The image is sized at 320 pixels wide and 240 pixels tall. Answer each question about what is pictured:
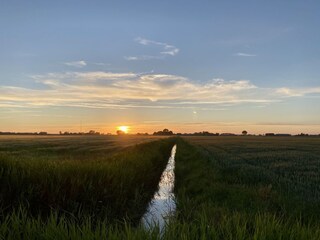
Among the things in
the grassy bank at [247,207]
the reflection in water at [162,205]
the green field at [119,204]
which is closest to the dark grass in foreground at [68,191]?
the green field at [119,204]

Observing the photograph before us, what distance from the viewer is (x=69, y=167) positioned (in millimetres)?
12195

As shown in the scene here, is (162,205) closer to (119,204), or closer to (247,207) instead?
(119,204)

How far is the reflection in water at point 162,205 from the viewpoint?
11.1 meters

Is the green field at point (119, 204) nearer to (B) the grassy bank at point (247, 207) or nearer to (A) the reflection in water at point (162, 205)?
(B) the grassy bank at point (247, 207)

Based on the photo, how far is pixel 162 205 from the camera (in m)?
14.2

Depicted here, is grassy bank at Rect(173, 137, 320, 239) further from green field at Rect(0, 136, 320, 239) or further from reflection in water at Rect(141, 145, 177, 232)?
reflection in water at Rect(141, 145, 177, 232)

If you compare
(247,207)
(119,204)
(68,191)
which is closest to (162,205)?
(119,204)

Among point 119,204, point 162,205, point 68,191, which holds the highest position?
point 68,191

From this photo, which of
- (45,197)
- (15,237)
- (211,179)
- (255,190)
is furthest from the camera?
(211,179)

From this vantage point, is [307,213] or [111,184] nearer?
[307,213]

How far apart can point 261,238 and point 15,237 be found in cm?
375

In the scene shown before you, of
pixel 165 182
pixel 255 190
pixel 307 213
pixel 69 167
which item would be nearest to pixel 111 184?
pixel 69 167

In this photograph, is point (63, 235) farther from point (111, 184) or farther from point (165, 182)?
point (165, 182)

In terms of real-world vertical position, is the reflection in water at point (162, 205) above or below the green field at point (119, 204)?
below
